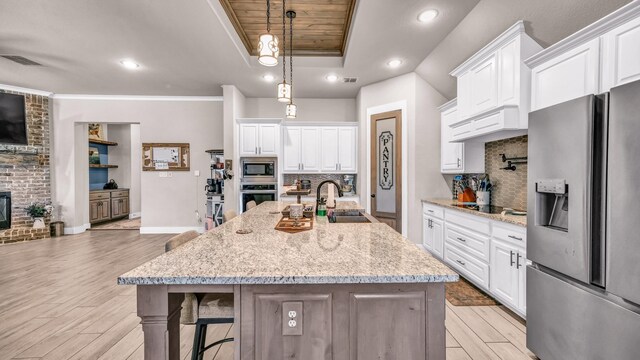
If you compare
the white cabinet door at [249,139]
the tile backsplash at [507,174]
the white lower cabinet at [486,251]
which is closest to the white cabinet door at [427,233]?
the white lower cabinet at [486,251]

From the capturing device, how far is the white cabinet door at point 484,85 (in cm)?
269

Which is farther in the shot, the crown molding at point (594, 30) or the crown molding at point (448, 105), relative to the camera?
the crown molding at point (448, 105)

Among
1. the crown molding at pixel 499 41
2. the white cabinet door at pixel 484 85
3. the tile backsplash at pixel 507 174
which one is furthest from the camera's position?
the tile backsplash at pixel 507 174

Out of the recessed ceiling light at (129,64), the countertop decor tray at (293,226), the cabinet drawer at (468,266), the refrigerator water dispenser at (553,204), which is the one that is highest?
the recessed ceiling light at (129,64)

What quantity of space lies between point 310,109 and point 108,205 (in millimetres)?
5910

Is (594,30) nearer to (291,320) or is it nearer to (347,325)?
(347,325)

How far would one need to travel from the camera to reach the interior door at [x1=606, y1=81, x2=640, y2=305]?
4.07 ft

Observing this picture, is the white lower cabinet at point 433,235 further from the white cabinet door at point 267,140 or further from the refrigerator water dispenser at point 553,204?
the white cabinet door at point 267,140

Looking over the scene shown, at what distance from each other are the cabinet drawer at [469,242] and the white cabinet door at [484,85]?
133cm

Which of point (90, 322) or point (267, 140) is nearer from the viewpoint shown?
point (90, 322)

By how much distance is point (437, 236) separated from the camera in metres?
3.81

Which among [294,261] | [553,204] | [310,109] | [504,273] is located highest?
[310,109]

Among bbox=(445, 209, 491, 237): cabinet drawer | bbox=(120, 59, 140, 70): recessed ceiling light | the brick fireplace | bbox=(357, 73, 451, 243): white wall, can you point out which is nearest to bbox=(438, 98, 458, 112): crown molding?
bbox=(357, 73, 451, 243): white wall

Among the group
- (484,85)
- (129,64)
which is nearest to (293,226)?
(484,85)
